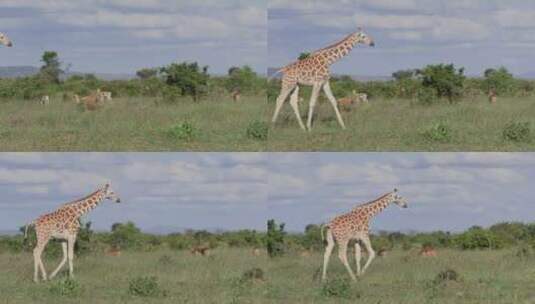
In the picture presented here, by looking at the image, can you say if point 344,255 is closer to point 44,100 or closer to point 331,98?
point 331,98

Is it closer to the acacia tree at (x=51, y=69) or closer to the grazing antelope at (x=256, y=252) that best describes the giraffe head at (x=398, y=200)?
the grazing antelope at (x=256, y=252)

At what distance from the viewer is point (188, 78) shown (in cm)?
2411

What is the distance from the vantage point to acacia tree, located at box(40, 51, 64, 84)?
28.3 meters

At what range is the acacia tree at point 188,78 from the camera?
2397 cm

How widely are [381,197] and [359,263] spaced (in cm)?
119

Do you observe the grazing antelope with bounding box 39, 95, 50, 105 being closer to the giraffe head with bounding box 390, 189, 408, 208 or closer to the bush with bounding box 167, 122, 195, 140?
the bush with bounding box 167, 122, 195, 140

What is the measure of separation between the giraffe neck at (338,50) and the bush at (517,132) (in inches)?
103

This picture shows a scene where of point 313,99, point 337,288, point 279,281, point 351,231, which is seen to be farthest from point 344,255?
point 313,99

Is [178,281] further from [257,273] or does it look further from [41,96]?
[41,96]

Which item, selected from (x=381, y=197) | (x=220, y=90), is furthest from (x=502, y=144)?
(x=220, y=90)

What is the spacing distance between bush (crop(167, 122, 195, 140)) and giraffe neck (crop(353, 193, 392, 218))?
270 centimetres

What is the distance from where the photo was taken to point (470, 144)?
18547 mm

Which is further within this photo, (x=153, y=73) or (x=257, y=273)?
(x=153, y=73)

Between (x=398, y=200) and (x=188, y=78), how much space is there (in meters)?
6.88
